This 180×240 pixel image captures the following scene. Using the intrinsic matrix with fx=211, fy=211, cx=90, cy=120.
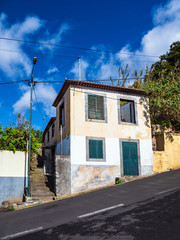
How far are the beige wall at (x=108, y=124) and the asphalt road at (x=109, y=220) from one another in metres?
5.32

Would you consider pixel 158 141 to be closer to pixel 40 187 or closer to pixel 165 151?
pixel 165 151

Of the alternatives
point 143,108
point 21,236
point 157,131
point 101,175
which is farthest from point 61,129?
point 21,236

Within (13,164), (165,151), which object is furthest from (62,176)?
(165,151)

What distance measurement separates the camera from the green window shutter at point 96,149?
47.3 ft

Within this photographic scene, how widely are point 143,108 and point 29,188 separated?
10.5 metres

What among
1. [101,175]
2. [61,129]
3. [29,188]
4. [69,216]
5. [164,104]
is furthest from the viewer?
[164,104]

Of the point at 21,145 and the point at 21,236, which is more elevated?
the point at 21,145

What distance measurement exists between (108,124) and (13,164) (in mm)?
6936

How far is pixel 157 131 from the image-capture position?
18.5 metres

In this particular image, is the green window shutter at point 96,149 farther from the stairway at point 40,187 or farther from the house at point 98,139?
the stairway at point 40,187

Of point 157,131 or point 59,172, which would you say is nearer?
point 59,172

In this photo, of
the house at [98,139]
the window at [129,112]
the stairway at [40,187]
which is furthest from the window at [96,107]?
the stairway at [40,187]

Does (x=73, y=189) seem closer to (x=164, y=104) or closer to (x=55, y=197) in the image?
(x=55, y=197)

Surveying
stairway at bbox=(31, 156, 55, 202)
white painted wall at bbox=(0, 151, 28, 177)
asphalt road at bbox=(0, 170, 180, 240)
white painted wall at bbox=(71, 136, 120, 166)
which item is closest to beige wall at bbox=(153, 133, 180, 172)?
white painted wall at bbox=(71, 136, 120, 166)
